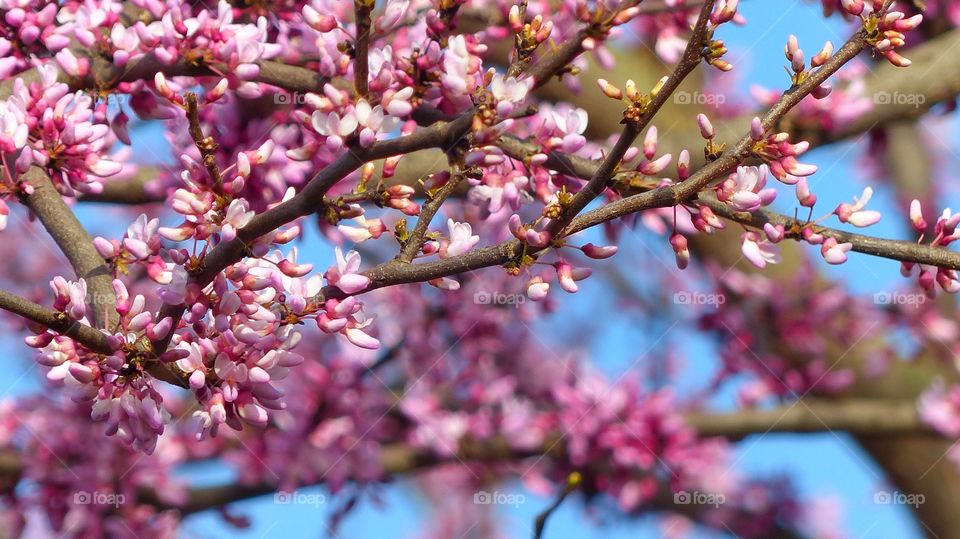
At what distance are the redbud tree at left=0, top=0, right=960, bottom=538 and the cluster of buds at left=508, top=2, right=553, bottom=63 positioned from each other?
0.04 feet

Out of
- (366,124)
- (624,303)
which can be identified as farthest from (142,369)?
(624,303)

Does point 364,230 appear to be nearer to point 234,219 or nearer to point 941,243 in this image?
point 234,219

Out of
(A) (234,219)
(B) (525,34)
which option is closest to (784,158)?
(B) (525,34)

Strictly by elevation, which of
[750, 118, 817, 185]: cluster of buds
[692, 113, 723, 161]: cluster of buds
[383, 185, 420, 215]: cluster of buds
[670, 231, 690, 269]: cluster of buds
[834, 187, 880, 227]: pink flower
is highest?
[692, 113, 723, 161]: cluster of buds

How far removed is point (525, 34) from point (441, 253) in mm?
586

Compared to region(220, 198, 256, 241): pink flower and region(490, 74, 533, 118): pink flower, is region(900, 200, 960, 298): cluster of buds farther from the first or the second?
region(220, 198, 256, 241): pink flower

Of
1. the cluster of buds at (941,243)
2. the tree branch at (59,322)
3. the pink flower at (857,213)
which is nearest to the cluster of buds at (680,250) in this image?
the pink flower at (857,213)

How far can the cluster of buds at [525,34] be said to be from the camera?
8.16 ft

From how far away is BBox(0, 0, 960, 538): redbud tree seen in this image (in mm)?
2438

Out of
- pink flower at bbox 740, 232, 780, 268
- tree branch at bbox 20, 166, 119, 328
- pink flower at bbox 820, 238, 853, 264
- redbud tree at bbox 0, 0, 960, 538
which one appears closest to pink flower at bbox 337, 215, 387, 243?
redbud tree at bbox 0, 0, 960, 538

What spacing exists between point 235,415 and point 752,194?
141cm

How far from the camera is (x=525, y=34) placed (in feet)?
8.20

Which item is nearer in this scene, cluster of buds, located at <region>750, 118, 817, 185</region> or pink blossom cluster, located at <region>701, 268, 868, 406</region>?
cluster of buds, located at <region>750, 118, 817, 185</region>

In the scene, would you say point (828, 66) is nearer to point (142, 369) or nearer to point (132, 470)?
point (142, 369)
